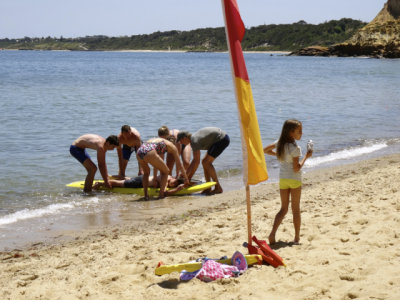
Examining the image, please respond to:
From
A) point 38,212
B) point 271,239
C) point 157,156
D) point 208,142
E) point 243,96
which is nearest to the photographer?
point 243,96

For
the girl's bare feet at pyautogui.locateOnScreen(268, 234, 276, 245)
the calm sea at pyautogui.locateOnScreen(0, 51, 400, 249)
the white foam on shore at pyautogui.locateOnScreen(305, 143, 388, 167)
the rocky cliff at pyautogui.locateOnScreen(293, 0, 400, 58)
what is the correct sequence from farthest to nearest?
the rocky cliff at pyautogui.locateOnScreen(293, 0, 400, 58), the white foam on shore at pyautogui.locateOnScreen(305, 143, 388, 167), the calm sea at pyautogui.locateOnScreen(0, 51, 400, 249), the girl's bare feet at pyautogui.locateOnScreen(268, 234, 276, 245)

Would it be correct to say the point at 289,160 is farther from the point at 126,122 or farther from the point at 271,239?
the point at 126,122

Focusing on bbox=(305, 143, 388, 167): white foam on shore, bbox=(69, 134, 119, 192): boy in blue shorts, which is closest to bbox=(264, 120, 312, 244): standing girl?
bbox=(69, 134, 119, 192): boy in blue shorts

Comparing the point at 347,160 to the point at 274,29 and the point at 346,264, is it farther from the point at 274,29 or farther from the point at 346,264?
the point at 274,29

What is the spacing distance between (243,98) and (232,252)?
65.5 inches

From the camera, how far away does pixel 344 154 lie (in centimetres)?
1256

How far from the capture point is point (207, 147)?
29.5 feet

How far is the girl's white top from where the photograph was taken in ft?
16.4

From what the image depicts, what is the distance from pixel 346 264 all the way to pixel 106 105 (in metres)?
20.0

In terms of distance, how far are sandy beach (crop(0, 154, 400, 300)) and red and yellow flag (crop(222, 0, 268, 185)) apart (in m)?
0.92

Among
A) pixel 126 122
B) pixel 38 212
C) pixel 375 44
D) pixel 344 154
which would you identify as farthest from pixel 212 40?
pixel 38 212

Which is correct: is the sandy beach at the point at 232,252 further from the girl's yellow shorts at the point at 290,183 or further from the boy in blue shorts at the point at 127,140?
the boy in blue shorts at the point at 127,140

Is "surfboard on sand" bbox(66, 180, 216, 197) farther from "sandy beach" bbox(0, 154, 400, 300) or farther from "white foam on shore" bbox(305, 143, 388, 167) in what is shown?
"white foam on shore" bbox(305, 143, 388, 167)

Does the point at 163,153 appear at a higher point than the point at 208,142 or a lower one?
lower
